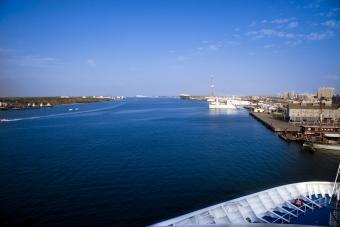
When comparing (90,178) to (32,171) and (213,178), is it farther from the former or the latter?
(213,178)

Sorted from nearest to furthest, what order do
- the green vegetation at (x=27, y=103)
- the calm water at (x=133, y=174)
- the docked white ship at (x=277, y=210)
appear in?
the docked white ship at (x=277, y=210) → the calm water at (x=133, y=174) → the green vegetation at (x=27, y=103)

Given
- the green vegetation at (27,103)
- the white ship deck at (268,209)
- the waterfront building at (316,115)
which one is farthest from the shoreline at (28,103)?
the white ship deck at (268,209)

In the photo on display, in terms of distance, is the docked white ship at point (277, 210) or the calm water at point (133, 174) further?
the calm water at point (133, 174)

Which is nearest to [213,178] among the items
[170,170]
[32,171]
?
[170,170]

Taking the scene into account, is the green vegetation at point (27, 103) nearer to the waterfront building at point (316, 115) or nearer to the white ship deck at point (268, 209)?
the waterfront building at point (316, 115)

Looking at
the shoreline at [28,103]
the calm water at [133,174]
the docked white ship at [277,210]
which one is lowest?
the calm water at [133,174]

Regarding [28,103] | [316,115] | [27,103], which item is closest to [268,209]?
[316,115]

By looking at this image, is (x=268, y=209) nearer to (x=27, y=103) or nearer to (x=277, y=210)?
(x=277, y=210)
